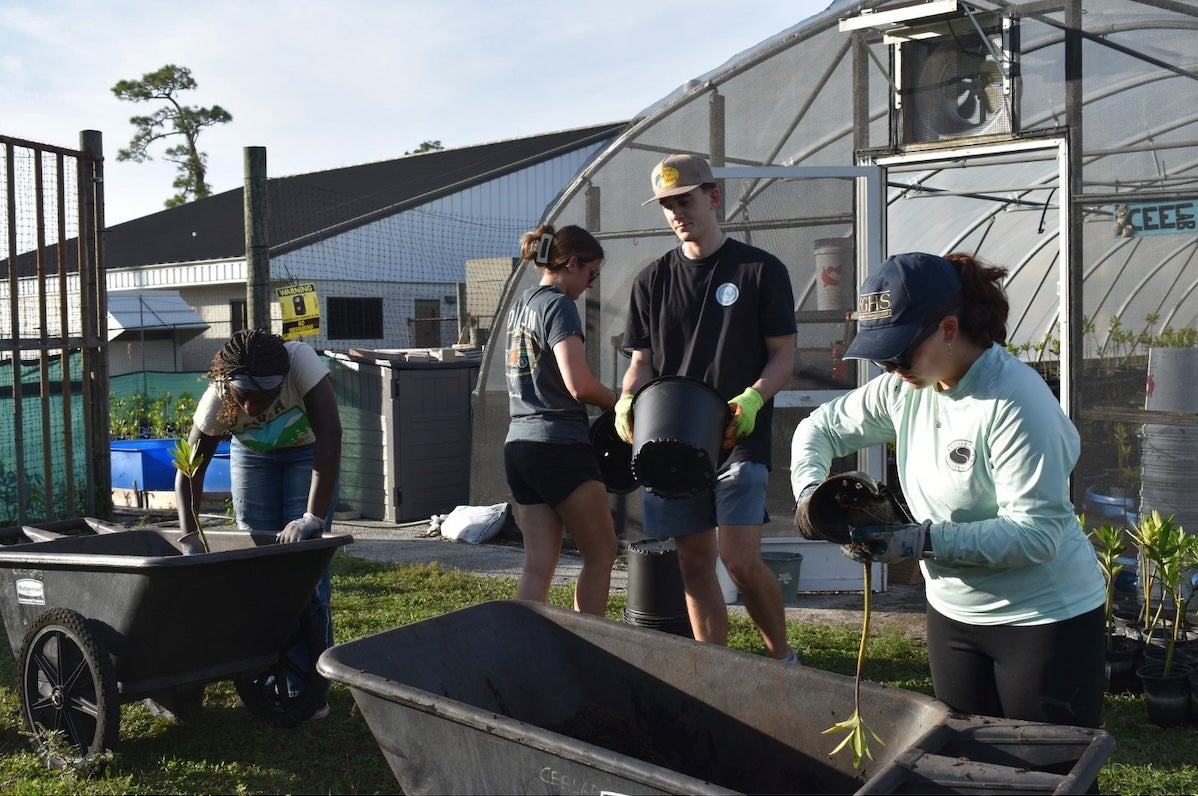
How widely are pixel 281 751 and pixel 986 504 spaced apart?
261 cm

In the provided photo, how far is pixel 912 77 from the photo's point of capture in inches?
245

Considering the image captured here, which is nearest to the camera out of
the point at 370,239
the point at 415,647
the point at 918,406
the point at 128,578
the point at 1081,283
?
the point at 918,406

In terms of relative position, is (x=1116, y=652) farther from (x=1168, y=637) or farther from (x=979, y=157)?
(x=979, y=157)

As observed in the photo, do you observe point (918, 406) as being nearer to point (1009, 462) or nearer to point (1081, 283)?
point (1009, 462)

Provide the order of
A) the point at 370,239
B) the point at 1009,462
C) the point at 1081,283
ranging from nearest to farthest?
1. the point at 1009,462
2. the point at 1081,283
3. the point at 370,239

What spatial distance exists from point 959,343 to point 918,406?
0.75ft

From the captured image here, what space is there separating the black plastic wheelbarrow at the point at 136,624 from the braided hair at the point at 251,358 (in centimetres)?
58

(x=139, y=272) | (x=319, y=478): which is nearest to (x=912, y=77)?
(x=319, y=478)

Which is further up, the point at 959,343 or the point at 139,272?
the point at 139,272

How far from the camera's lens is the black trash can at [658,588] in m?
4.82

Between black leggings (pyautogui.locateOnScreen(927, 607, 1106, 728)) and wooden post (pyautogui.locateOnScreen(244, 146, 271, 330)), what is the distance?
490 centimetres

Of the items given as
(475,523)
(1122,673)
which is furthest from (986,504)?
(475,523)

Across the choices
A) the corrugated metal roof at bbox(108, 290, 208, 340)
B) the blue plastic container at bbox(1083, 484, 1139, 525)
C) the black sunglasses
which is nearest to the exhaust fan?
the blue plastic container at bbox(1083, 484, 1139, 525)

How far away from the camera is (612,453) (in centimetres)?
379
